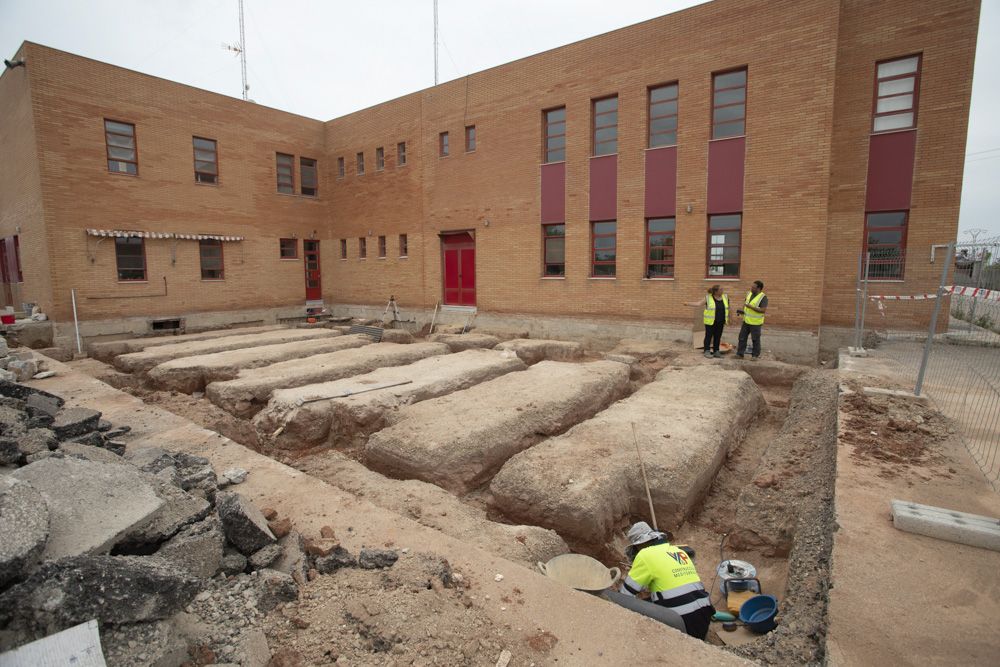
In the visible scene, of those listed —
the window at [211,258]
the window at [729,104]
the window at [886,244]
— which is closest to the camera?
the window at [886,244]

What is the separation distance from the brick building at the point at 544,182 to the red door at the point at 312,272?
0.09m

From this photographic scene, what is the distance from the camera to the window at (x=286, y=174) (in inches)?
759

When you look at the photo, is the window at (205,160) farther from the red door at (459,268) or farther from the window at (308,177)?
the red door at (459,268)

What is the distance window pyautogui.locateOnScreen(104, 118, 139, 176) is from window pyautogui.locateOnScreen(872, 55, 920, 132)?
20.1m

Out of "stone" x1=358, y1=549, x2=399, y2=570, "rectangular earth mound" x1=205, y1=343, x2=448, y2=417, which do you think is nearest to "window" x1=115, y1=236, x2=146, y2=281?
"rectangular earth mound" x1=205, y1=343, x2=448, y2=417

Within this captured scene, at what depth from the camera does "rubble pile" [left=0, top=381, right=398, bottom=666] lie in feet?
7.41

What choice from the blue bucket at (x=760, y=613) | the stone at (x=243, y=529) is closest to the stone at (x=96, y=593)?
→ the stone at (x=243, y=529)

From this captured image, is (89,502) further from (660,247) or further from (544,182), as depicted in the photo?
(544,182)

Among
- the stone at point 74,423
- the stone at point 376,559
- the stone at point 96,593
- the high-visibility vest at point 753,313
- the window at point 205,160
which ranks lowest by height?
the stone at point 376,559

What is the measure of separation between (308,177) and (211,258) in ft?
17.2

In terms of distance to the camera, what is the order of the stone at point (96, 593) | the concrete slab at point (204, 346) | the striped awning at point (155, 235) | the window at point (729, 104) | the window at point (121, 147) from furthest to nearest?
the window at point (121, 147) → the striped awning at point (155, 235) → the window at point (729, 104) → the concrete slab at point (204, 346) → the stone at point (96, 593)

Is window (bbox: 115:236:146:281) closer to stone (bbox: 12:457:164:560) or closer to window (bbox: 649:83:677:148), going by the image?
stone (bbox: 12:457:164:560)

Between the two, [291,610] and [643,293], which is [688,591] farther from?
[643,293]

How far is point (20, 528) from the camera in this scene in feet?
7.97
